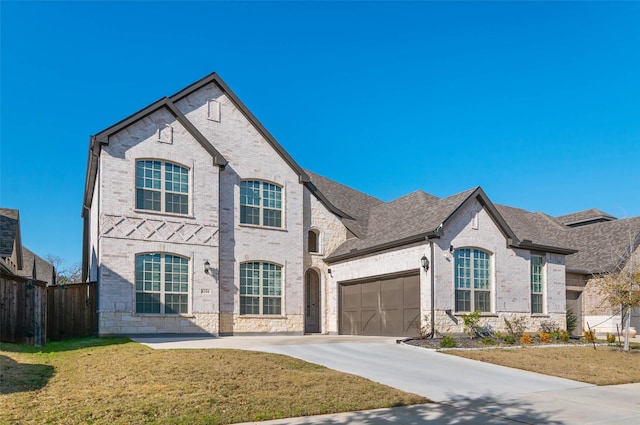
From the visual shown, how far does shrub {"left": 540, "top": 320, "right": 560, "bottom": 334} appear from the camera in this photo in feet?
77.2

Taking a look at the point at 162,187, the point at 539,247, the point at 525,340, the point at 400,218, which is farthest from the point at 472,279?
the point at 162,187

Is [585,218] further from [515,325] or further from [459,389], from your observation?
[459,389]

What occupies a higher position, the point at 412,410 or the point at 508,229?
the point at 508,229

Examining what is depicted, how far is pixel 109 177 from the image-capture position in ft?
67.8

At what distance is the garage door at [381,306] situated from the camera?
21.6 metres

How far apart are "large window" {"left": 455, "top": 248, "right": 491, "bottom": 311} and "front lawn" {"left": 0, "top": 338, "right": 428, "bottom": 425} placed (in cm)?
968

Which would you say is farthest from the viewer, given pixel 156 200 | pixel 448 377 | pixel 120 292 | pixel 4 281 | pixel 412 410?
pixel 156 200

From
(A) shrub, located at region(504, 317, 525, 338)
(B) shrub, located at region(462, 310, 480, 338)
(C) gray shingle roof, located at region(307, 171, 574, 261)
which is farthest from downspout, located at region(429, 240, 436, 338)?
(A) shrub, located at region(504, 317, 525, 338)

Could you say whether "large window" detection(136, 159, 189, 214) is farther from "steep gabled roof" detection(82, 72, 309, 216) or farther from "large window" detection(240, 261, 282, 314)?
"large window" detection(240, 261, 282, 314)

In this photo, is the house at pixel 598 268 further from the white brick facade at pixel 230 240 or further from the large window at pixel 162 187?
the large window at pixel 162 187

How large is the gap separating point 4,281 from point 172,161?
741 centimetres

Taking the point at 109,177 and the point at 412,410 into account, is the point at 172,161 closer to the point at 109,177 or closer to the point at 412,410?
the point at 109,177

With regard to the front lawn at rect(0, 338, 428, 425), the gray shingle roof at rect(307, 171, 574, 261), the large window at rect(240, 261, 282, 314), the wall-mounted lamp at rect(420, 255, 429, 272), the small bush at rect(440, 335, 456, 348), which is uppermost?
the gray shingle roof at rect(307, 171, 574, 261)

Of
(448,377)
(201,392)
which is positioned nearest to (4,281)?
(201,392)
